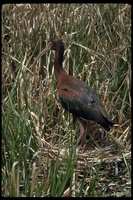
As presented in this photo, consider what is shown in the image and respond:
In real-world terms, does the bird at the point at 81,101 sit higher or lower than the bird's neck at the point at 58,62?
lower

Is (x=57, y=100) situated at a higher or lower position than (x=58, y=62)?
lower

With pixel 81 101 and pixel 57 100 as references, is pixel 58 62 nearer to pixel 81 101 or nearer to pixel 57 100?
pixel 57 100

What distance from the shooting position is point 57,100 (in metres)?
5.09

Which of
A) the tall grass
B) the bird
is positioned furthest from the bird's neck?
the tall grass

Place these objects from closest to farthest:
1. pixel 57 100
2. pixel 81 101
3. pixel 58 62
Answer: pixel 81 101 → pixel 58 62 → pixel 57 100

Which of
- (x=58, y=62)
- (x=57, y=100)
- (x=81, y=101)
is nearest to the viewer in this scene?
(x=81, y=101)

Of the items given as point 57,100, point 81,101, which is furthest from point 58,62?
point 81,101

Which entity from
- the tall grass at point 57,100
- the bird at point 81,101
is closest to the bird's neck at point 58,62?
the bird at point 81,101

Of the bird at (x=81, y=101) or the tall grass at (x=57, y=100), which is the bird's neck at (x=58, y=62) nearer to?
the bird at (x=81, y=101)

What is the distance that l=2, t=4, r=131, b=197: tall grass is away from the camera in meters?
3.75

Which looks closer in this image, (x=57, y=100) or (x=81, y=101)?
(x=81, y=101)

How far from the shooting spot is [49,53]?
5465 millimetres

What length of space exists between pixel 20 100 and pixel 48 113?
317 mm

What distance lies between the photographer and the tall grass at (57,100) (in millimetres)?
3750
